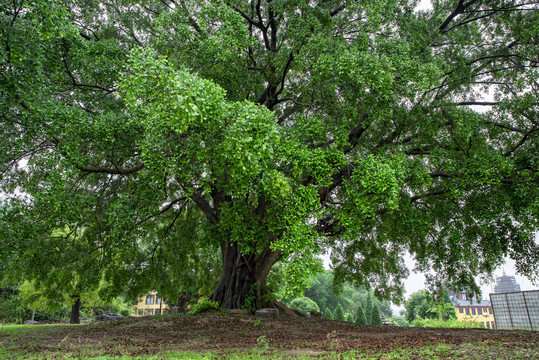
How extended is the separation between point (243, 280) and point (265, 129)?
7.65m

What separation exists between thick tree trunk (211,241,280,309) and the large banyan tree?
7cm

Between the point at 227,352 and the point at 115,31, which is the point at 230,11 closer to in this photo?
the point at 115,31

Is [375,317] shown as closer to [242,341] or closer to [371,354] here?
[242,341]

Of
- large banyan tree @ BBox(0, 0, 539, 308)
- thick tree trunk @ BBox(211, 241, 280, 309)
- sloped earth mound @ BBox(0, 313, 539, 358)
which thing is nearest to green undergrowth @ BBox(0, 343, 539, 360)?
sloped earth mound @ BBox(0, 313, 539, 358)

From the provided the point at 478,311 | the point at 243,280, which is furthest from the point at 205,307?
the point at 478,311

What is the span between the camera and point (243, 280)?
1249 cm

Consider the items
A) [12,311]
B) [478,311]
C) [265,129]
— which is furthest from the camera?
[478,311]

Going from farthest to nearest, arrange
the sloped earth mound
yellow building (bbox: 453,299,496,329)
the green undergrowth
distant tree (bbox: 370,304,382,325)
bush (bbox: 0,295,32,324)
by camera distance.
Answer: yellow building (bbox: 453,299,496,329), distant tree (bbox: 370,304,382,325), bush (bbox: 0,295,32,324), the sloped earth mound, the green undergrowth

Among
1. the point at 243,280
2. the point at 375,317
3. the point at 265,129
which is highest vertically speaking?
the point at 265,129

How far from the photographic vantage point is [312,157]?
8.16m

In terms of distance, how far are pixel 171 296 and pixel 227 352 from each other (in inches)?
394

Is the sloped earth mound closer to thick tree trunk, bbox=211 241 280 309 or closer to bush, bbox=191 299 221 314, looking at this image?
bush, bbox=191 299 221 314

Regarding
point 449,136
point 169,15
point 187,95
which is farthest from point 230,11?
point 449,136

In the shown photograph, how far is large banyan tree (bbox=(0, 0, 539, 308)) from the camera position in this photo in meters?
7.04
